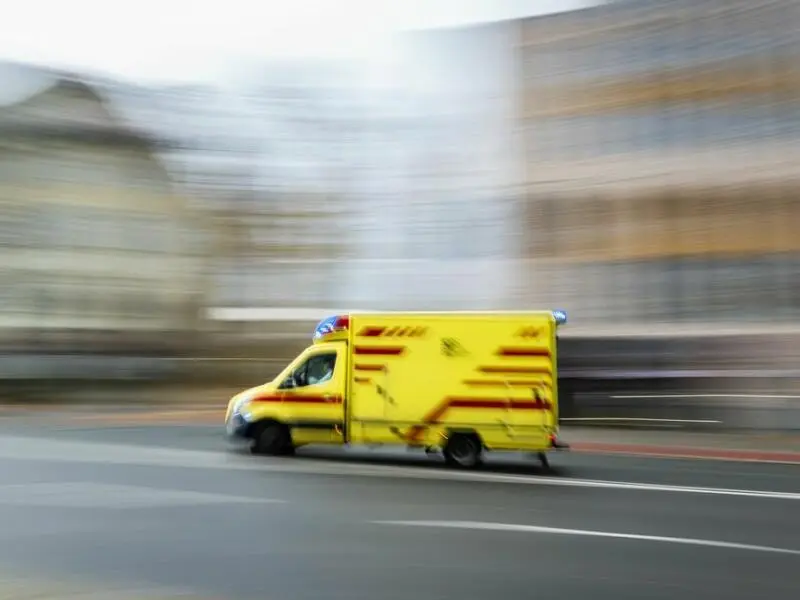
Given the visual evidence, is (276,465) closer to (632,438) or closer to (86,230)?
(632,438)

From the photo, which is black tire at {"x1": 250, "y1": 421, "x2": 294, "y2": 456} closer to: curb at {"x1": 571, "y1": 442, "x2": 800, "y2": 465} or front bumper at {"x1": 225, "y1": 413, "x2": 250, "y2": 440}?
front bumper at {"x1": 225, "y1": 413, "x2": 250, "y2": 440}

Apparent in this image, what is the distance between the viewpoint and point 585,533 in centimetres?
845

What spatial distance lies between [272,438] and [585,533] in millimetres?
6696

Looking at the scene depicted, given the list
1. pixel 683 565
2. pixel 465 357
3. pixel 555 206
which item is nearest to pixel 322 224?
pixel 555 206

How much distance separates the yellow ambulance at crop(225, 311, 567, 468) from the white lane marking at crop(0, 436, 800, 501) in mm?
492

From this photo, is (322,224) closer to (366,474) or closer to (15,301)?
(15,301)

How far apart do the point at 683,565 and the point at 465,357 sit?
6.00 meters

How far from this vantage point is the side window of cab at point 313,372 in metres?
13.6

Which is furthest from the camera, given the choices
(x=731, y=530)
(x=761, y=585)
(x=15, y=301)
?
(x=15, y=301)

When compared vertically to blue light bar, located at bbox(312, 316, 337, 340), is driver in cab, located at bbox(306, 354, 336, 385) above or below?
below

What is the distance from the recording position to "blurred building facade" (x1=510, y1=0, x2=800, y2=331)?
84.5 ft

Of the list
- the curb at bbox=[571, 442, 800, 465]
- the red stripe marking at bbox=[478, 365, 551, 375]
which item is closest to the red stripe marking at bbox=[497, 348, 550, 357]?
the red stripe marking at bbox=[478, 365, 551, 375]

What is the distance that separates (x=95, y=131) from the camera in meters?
45.6

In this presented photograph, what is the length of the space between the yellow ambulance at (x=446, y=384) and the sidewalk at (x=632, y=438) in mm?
4802
